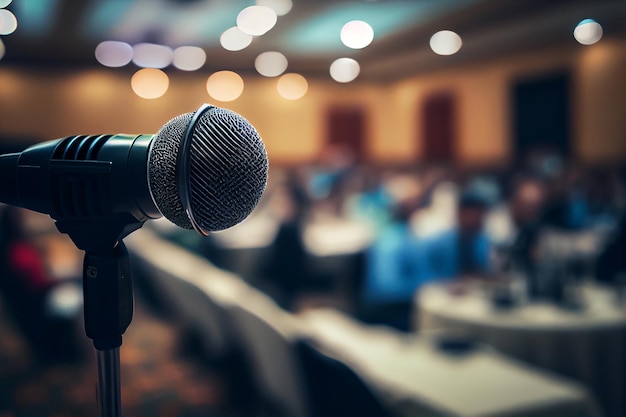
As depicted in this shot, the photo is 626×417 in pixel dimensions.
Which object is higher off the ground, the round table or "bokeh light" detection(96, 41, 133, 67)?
"bokeh light" detection(96, 41, 133, 67)

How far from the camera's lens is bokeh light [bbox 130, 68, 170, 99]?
1236 centimetres

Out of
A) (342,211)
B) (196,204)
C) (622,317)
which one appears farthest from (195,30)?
(196,204)

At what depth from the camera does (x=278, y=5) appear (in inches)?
297

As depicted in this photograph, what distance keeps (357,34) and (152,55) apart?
4008 millimetres

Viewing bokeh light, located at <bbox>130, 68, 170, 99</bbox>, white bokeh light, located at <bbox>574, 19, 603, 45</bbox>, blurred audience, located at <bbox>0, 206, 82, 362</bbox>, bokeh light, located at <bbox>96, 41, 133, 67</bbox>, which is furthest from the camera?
bokeh light, located at <bbox>130, 68, 170, 99</bbox>

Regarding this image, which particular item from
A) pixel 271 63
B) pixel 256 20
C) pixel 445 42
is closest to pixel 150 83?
pixel 271 63

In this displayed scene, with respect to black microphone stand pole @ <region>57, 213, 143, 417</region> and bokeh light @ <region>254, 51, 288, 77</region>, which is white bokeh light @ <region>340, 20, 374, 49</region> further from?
black microphone stand pole @ <region>57, 213, 143, 417</region>

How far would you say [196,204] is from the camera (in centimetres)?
62

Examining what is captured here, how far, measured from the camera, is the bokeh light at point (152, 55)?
10.5 m

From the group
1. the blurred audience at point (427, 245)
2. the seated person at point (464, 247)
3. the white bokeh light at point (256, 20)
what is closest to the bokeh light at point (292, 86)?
the white bokeh light at point (256, 20)

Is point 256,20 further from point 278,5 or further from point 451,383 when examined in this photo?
point 451,383

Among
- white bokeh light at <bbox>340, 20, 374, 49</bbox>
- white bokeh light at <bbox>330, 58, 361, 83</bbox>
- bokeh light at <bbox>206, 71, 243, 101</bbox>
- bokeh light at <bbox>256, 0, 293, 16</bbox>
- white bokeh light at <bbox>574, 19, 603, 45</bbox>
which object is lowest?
white bokeh light at <bbox>574, 19, 603, 45</bbox>

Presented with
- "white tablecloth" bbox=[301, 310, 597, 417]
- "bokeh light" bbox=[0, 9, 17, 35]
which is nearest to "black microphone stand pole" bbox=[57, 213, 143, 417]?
"white tablecloth" bbox=[301, 310, 597, 417]

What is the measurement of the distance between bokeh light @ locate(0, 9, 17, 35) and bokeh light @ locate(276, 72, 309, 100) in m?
5.90
